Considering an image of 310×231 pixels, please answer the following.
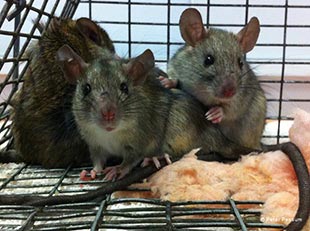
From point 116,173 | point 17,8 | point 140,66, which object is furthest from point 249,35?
point 17,8

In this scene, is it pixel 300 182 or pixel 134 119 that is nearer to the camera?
pixel 300 182

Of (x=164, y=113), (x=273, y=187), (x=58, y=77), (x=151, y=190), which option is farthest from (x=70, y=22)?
(x=273, y=187)

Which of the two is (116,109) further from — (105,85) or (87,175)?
(87,175)

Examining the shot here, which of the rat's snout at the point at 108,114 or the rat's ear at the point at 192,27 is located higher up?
the rat's ear at the point at 192,27

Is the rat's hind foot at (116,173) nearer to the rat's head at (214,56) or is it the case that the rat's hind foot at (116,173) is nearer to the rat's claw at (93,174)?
the rat's claw at (93,174)

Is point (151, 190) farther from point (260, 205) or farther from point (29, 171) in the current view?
point (29, 171)

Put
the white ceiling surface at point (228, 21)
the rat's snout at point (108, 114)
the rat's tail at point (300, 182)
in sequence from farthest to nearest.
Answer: the white ceiling surface at point (228, 21)
the rat's snout at point (108, 114)
the rat's tail at point (300, 182)

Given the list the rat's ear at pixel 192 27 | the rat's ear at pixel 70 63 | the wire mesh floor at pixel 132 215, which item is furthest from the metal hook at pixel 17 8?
the rat's ear at pixel 192 27
